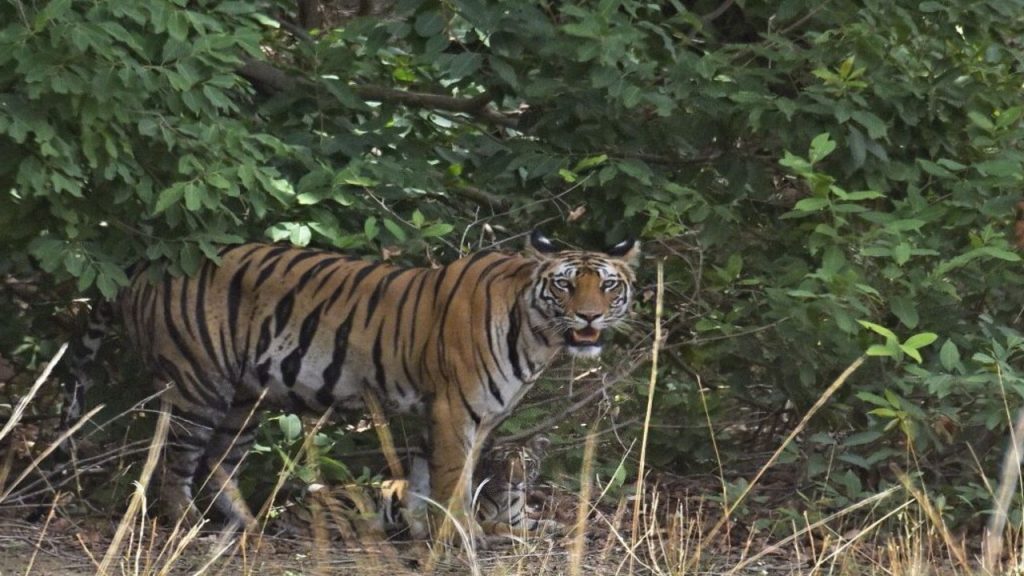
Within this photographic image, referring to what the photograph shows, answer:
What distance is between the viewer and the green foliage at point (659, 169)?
18.6ft

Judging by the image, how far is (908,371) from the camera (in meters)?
6.06

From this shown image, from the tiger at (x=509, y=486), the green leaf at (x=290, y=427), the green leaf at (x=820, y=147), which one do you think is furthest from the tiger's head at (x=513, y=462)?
the green leaf at (x=820, y=147)

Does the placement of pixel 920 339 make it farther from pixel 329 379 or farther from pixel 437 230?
pixel 329 379

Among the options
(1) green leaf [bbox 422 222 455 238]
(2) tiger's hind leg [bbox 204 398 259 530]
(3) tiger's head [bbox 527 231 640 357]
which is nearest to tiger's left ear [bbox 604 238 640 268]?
(3) tiger's head [bbox 527 231 640 357]

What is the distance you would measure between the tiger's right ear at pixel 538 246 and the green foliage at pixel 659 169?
13.9 inches

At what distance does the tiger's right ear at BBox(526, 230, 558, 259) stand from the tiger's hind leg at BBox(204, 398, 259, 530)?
1275 millimetres

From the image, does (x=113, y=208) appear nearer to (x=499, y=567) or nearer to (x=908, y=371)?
(x=499, y=567)

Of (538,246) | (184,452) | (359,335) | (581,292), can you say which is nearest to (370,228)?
(359,335)

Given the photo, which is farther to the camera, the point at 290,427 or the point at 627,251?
the point at 290,427

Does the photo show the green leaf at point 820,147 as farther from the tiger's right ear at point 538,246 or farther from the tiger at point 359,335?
the tiger's right ear at point 538,246

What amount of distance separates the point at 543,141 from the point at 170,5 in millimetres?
1796

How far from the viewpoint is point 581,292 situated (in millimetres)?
6086

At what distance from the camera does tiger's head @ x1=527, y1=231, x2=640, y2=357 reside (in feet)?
19.9

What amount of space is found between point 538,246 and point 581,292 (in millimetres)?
280
